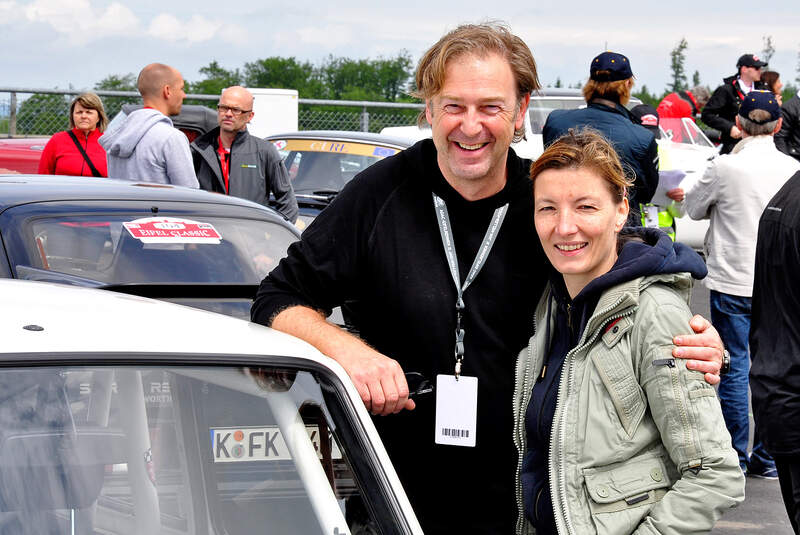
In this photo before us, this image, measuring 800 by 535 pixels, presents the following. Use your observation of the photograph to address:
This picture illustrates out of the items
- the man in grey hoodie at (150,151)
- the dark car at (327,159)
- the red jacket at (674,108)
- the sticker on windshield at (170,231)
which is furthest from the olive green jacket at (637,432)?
the red jacket at (674,108)

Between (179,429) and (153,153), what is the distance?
4.81 metres

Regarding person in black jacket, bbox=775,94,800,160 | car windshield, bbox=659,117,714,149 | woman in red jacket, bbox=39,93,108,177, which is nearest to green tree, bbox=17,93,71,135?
woman in red jacket, bbox=39,93,108,177

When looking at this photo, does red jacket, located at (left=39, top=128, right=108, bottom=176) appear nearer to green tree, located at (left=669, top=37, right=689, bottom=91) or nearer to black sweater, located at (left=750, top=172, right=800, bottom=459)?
black sweater, located at (left=750, top=172, right=800, bottom=459)

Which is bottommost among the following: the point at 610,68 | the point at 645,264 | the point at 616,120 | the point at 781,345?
the point at 781,345

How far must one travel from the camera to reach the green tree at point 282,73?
187ft

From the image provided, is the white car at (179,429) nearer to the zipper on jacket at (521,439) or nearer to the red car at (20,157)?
the zipper on jacket at (521,439)

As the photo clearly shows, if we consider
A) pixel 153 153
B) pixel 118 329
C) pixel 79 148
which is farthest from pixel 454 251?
pixel 79 148

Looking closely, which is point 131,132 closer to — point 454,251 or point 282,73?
point 454,251

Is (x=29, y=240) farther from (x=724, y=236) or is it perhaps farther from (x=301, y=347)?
(x=724, y=236)

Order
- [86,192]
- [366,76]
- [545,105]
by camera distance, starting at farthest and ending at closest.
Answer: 1. [366,76]
2. [545,105]
3. [86,192]

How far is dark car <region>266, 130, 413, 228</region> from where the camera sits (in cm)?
917

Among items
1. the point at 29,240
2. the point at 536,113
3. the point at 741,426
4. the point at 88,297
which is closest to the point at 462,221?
Result: the point at 88,297

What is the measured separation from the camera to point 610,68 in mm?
5988

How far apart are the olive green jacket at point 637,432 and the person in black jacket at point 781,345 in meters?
1.62
